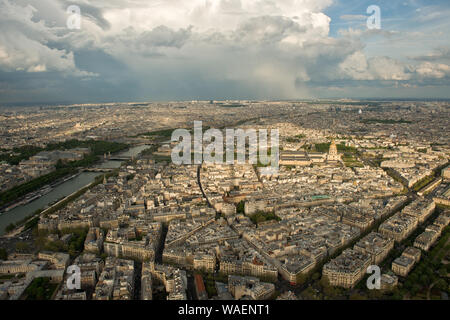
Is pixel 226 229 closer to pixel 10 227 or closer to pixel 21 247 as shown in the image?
pixel 21 247

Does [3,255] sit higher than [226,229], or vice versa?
[226,229]

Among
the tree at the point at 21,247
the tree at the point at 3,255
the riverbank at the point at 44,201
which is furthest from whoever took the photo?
the riverbank at the point at 44,201

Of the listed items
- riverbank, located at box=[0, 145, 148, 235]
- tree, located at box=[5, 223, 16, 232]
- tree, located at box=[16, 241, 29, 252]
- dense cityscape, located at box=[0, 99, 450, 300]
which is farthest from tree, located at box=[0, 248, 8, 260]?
riverbank, located at box=[0, 145, 148, 235]

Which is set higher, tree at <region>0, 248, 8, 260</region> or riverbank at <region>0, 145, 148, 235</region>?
riverbank at <region>0, 145, 148, 235</region>

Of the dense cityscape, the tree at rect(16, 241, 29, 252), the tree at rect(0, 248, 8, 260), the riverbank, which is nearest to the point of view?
the dense cityscape

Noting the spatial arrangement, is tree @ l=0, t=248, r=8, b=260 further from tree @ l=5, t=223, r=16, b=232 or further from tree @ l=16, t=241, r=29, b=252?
tree @ l=5, t=223, r=16, b=232

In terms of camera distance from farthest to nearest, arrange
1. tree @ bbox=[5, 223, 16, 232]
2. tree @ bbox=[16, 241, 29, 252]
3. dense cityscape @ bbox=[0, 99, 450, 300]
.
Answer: tree @ bbox=[5, 223, 16, 232], tree @ bbox=[16, 241, 29, 252], dense cityscape @ bbox=[0, 99, 450, 300]

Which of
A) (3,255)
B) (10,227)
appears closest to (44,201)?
(10,227)

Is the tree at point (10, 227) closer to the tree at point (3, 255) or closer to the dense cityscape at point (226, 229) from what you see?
the dense cityscape at point (226, 229)

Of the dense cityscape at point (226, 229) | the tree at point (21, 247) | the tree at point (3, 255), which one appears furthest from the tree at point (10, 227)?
the tree at point (3, 255)
